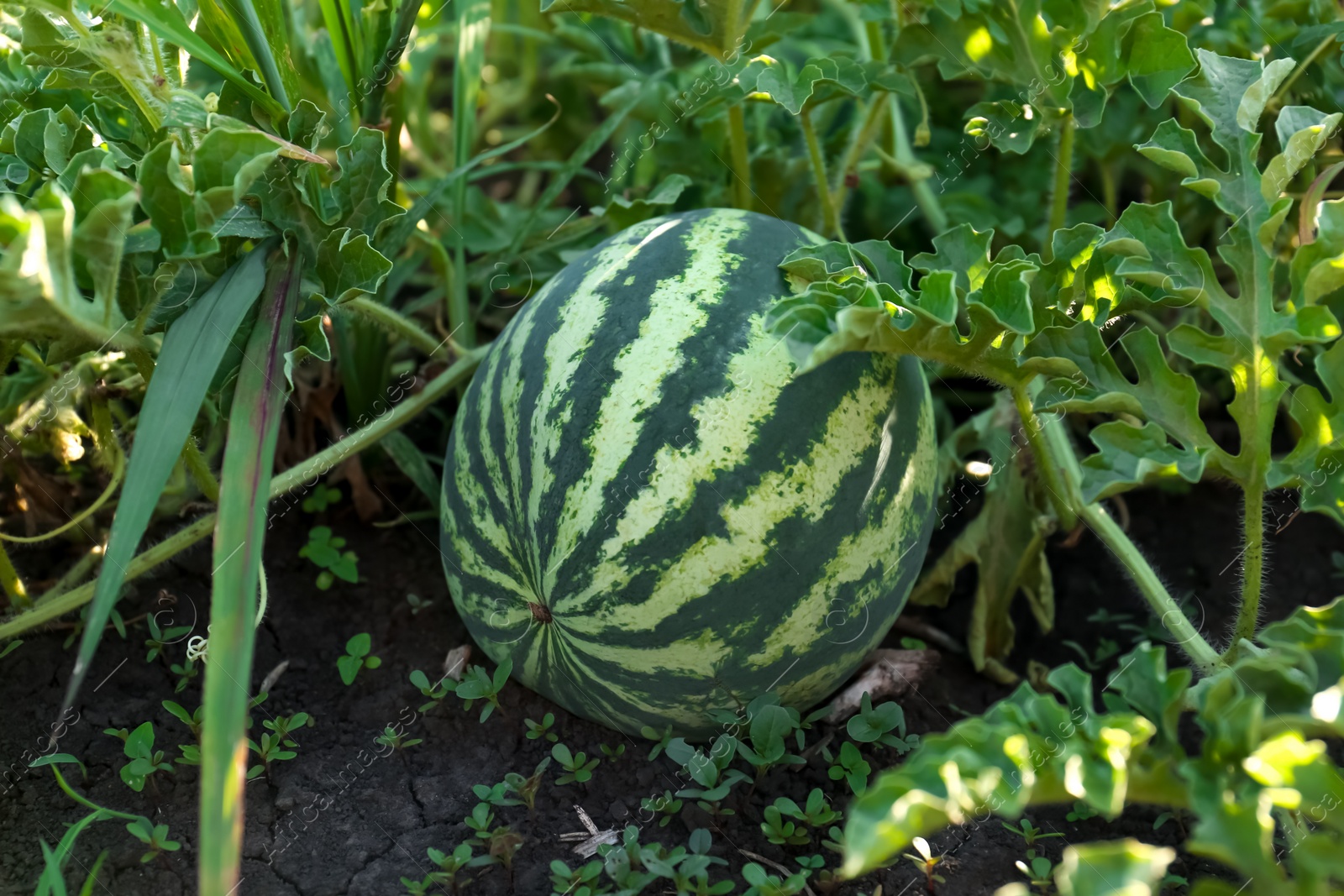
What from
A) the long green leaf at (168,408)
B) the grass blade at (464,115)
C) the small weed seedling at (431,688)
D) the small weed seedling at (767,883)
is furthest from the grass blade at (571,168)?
the small weed seedling at (767,883)

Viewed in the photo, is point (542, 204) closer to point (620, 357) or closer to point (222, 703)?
point (620, 357)

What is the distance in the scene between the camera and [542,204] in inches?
93.6

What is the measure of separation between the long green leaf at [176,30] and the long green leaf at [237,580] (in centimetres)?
39

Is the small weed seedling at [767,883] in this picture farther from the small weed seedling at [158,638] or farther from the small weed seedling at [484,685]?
the small weed seedling at [158,638]

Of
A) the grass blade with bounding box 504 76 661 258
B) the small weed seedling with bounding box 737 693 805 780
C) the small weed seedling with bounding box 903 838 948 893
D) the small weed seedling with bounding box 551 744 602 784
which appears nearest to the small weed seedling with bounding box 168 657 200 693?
the small weed seedling with bounding box 551 744 602 784

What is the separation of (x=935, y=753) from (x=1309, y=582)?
1.61m

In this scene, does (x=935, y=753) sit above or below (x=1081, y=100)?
below

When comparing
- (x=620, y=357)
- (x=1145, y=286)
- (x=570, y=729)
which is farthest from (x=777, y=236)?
(x=570, y=729)

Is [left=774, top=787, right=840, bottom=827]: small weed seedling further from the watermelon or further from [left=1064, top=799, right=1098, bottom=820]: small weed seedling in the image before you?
[left=1064, top=799, right=1098, bottom=820]: small weed seedling

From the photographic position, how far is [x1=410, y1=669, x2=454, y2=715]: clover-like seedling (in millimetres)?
1876

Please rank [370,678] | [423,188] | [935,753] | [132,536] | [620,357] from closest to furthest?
1. [935,753]
2. [132,536]
3. [620,357]
4. [370,678]
5. [423,188]

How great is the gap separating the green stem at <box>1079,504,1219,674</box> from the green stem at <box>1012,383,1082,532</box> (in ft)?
0.16

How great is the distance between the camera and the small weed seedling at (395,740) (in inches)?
71.4

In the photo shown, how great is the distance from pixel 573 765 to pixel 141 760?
2.25 ft
